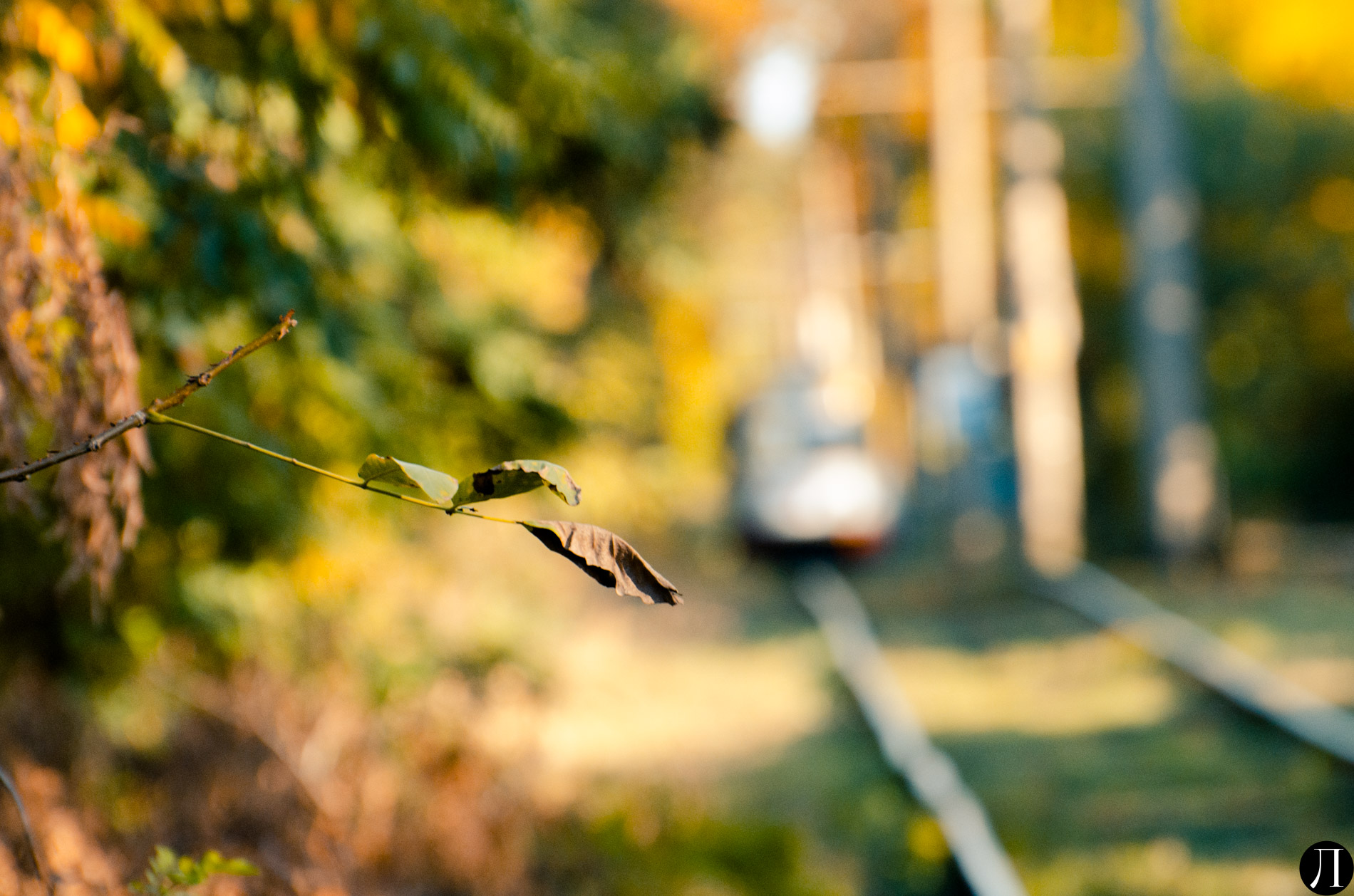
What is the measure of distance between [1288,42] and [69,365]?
85.4ft

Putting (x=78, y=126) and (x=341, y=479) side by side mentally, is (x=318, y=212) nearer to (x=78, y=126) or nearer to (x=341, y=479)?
(x=78, y=126)

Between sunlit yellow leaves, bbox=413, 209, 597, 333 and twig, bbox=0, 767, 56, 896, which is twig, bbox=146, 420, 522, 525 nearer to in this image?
twig, bbox=0, 767, 56, 896

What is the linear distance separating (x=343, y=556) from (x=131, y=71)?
2.21 meters

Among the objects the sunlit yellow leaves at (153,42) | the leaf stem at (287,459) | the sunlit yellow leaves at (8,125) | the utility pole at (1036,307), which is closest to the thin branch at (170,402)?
the leaf stem at (287,459)

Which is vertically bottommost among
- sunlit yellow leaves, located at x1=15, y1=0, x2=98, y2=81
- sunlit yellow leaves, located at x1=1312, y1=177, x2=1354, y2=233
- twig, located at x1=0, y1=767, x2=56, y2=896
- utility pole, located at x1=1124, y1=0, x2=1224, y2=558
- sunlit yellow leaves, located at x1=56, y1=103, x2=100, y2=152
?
twig, located at x1=0, y1=767, x2=56, y2=896

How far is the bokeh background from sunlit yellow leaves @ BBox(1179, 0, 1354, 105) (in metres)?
9.28

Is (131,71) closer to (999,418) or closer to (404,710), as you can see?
(404,710)

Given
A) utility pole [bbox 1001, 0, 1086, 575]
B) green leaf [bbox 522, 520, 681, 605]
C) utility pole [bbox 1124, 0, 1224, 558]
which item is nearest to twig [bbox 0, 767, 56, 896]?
green leaf [bbox 522, 520, 681, 605]

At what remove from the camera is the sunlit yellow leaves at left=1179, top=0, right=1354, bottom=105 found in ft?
76.4

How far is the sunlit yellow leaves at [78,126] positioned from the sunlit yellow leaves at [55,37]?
106mm

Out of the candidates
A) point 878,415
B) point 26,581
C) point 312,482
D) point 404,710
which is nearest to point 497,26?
point 312,482

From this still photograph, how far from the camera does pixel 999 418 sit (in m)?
21.7

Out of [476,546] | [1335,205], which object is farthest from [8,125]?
[1335,205]

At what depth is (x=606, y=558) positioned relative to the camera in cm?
162
